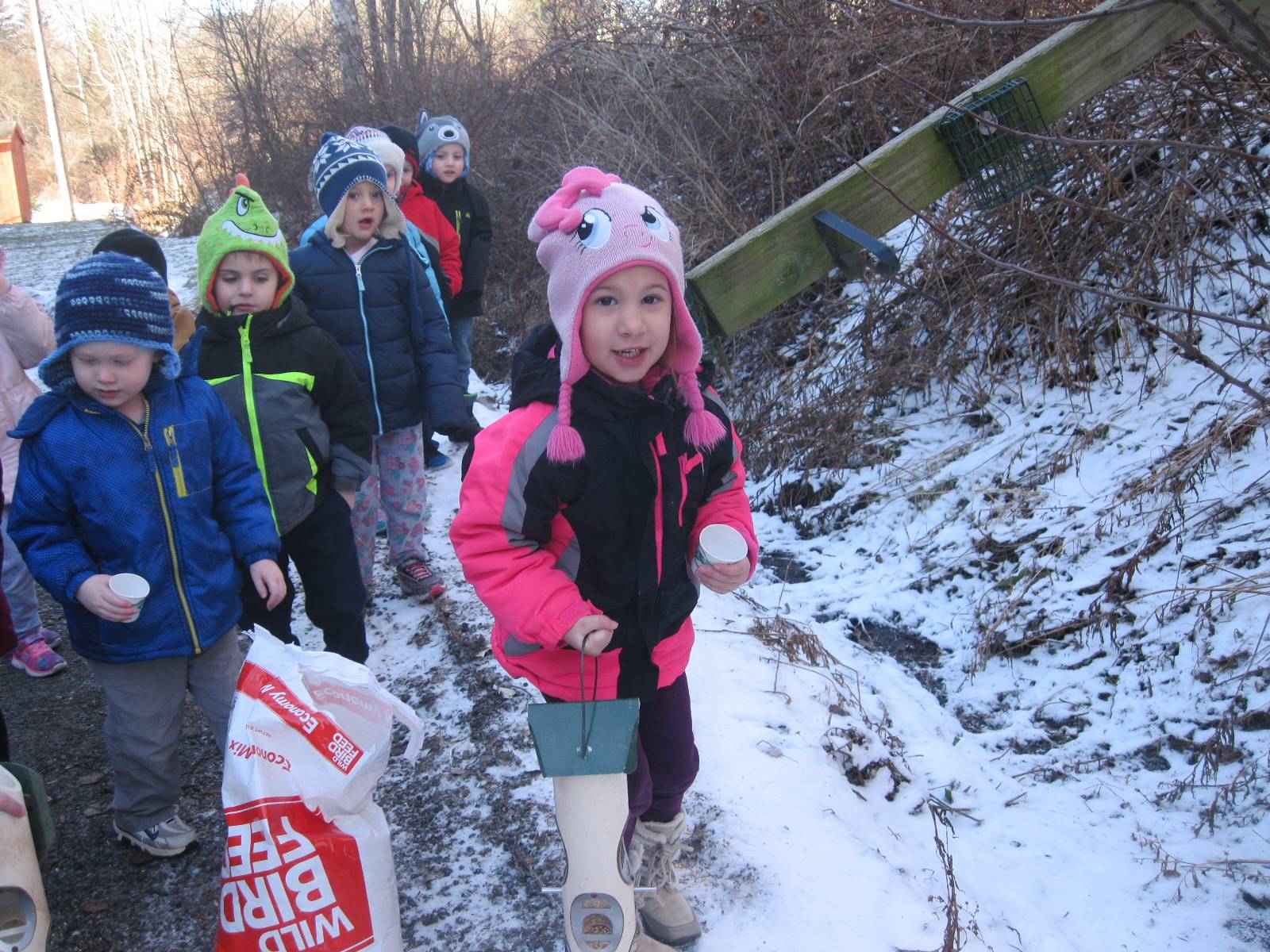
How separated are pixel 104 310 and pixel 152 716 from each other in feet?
3.48

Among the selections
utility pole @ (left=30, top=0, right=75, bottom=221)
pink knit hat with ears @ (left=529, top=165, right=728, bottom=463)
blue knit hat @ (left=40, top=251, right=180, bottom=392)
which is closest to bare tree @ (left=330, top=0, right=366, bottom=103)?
blue knit hat @ (left=40, top=251, right=180, bottom=392)

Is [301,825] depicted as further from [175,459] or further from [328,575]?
[328,575]

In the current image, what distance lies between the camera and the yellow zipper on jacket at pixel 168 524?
7.70 ft

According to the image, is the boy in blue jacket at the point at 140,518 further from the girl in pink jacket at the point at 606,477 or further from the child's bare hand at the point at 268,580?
the girl in pink jacket at the point at 606,477

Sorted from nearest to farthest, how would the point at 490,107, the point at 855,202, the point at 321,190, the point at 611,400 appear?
the point at 611,400, the point at 855,202, the point at 321,190, the point at 490,107

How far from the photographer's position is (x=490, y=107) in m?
9.81

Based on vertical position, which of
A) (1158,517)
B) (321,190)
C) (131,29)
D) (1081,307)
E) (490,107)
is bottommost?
(1158,517)

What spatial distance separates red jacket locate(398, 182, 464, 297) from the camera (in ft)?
18.3

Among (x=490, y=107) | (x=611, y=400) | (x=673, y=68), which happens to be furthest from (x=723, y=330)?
(x=490, y=107)

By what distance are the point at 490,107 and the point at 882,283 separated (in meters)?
5.94

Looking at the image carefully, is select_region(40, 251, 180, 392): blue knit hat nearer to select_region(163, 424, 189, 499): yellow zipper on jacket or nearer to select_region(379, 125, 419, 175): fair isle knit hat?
select_region(163, 424, 189, 499): yellow zipper on jacket

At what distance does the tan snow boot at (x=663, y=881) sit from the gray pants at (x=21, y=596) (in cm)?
279

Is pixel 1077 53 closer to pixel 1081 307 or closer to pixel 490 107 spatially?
pixel 1081 307

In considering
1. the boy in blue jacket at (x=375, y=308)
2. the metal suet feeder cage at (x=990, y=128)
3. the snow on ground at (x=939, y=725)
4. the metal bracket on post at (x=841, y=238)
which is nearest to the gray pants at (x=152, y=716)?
the snow on ground at (x=939, y=725)
